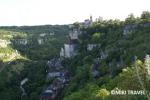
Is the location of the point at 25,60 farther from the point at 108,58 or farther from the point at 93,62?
the point at 108,58

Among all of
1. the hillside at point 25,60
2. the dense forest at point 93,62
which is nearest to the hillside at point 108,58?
the dense forest at point 93,62

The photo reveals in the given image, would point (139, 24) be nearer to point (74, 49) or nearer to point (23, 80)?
point (74, 49)

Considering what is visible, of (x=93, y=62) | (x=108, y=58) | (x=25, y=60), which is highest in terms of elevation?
(x=108, y=58)

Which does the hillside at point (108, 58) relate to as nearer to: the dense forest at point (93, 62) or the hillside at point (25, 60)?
the dense forest at point (93, 62)

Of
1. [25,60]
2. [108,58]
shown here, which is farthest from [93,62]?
[25,60]

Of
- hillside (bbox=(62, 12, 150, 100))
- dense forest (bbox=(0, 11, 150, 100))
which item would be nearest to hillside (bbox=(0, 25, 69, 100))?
dense forest (bbox=(0, 11, 150, 100))

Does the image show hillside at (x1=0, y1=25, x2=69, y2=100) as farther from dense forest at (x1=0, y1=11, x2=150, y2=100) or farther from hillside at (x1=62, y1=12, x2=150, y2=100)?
hillside at (x1=62, y1=12, x2=150, y2=100)

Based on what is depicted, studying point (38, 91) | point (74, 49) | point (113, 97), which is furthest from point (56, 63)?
point (113, 97)

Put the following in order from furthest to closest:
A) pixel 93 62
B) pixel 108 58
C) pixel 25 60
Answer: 1. pixel 25 60
2. pixel 93 62
3. pixel 108 58
